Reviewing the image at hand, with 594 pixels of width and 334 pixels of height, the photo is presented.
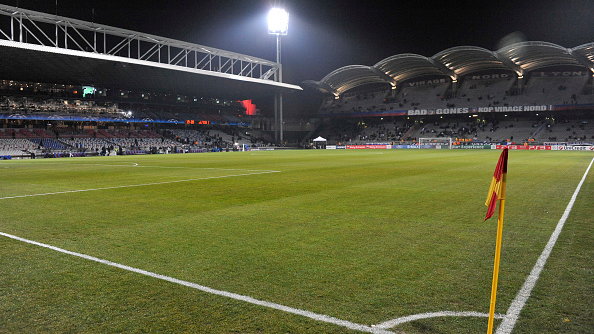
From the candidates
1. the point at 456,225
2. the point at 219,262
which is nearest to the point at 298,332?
the point at 219,262

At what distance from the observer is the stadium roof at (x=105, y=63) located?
45513 millimetres

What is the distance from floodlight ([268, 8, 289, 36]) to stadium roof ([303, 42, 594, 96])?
77.0ft

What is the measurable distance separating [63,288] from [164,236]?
2824 mm

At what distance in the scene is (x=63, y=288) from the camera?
495 cm

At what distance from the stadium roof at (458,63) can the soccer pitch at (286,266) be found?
218ft

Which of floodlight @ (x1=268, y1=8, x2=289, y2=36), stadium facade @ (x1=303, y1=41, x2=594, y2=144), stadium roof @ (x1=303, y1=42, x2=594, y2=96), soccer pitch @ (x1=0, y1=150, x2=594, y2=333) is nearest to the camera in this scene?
soccer pitch @ (x1=0, y1=150, x2=594, y2=333)

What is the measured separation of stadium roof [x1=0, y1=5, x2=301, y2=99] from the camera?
45.5 metres

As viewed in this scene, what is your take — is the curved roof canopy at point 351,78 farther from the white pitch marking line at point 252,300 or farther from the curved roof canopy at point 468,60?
the white pitch marking line at point 252,300

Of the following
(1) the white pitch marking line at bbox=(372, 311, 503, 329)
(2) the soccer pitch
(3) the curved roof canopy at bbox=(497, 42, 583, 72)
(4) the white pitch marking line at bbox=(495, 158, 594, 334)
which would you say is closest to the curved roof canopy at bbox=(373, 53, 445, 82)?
(3) the curved roof canopy at bbox=(497, 42, 583, 72)

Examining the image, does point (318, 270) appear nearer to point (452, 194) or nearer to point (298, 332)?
point (298, 332)

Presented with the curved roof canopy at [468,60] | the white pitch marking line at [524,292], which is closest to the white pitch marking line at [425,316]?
the white pitch marking line at [524,292]

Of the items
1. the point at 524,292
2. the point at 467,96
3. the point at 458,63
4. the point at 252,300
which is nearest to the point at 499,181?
the point at 524,292

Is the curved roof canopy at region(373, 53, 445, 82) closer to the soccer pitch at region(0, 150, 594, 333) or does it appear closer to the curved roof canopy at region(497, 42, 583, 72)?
the curved roof canopy at region(497, 42, 583, 72)

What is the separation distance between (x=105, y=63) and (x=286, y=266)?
2146 inches
